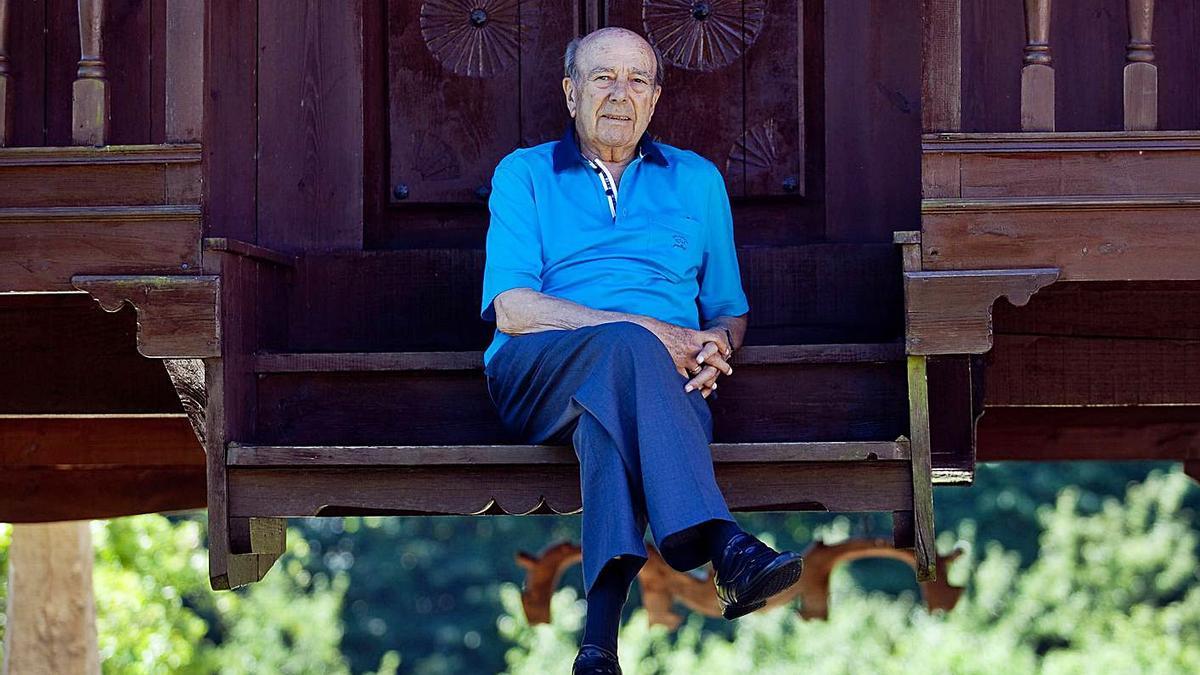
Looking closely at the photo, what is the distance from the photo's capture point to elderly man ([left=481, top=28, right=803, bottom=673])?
10.9 ft

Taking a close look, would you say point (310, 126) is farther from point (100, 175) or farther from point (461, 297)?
point (100, 175)

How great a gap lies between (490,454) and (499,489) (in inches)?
4.5

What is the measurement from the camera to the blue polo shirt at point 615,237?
151 inches

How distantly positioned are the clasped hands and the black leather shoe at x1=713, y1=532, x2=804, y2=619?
503mm

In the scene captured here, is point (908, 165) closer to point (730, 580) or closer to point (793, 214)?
point (793, 214)

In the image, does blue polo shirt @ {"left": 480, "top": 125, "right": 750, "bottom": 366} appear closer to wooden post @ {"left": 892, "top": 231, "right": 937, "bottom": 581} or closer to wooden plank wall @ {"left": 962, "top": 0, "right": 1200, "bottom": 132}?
wooden post @ {"left": 892, "top": 231, "right": 937, "bottom": 581}

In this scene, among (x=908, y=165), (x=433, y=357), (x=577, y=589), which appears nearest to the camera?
(x=433, y=357)

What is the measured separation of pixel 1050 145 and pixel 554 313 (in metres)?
1.13

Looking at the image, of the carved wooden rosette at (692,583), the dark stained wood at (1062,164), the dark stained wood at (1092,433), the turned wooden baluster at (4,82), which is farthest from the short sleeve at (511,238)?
the carved wooden rosette at (692,583)

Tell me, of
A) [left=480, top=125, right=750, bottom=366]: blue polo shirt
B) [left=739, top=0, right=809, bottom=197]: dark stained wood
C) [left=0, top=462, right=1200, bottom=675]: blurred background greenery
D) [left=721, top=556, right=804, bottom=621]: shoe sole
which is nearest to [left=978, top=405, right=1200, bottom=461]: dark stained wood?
[left=739, top=0, right=809, bottom=197]: dark stained wood

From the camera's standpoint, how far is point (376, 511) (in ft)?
12.3

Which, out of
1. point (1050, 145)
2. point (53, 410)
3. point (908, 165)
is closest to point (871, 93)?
point (908, 165)

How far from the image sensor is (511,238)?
3.84 m

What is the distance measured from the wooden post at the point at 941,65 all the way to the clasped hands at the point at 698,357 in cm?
66
